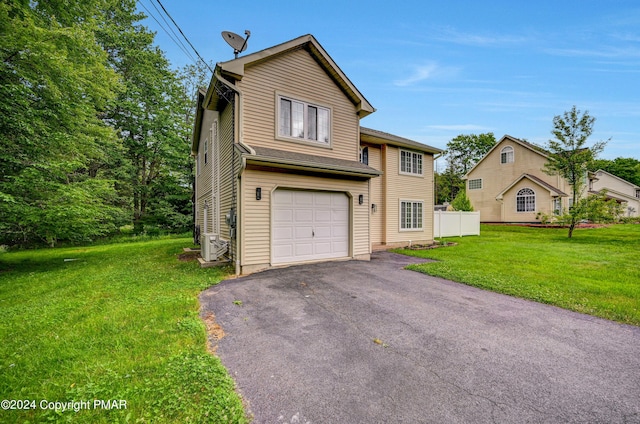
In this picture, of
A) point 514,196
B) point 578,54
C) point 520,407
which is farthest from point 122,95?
point 514,196

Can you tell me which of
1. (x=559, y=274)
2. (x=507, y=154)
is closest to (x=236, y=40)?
(x=559, y=274)

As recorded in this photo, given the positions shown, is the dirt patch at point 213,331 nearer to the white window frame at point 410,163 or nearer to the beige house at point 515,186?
the white window frame at point 410,163

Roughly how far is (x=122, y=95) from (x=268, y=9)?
18060 millimetres

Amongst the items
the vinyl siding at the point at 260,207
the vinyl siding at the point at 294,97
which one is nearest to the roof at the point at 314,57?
the vinyl siding at the point at 294,97

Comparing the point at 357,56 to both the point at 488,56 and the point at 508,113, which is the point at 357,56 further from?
the point at 508,113

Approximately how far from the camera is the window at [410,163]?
13086 mm

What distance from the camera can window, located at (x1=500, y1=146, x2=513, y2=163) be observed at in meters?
25.2

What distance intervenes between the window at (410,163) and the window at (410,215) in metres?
1.57

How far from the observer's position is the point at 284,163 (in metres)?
7.12

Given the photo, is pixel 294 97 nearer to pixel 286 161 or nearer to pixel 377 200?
pixel 286 161

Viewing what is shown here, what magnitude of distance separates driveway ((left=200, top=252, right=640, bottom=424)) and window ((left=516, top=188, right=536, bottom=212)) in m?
23.2

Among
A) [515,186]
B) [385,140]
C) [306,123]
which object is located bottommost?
[515,186]

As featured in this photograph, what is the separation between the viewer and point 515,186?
24.1m

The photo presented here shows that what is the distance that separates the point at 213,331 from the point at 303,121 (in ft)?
21.9
